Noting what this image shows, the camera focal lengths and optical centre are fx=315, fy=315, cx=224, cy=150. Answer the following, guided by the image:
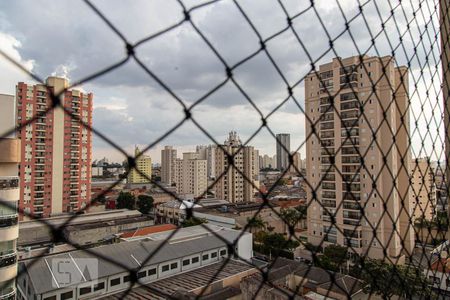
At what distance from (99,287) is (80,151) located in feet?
18.3

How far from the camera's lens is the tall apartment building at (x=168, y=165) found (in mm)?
15906

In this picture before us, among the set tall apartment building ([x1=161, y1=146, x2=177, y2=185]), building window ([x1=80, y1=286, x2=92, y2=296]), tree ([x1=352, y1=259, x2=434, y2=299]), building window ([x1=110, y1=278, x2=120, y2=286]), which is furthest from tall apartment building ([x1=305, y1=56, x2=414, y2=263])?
tall apartment building ([x1=161, y1=146, x2=177, y2=185])

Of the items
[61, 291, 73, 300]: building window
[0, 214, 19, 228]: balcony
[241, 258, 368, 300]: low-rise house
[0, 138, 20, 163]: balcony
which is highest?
[0, 138, 20, 163]: balcony

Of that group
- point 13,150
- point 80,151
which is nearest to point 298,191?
point 80,151

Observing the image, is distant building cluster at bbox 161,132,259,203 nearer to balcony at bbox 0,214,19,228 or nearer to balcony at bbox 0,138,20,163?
balcony at bbox 0,214,19,228

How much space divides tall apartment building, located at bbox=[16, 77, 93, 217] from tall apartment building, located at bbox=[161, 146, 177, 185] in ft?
22.7

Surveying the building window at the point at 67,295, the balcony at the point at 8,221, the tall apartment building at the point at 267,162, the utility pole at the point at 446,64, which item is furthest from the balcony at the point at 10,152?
the tall apartment building at the point at 267,162

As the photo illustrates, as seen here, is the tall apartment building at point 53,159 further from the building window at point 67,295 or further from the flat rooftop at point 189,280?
the building window at point 67,295

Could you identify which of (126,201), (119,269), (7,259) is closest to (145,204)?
(126,201)

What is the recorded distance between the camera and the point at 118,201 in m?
11.3

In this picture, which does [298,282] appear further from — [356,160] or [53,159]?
[53,159]

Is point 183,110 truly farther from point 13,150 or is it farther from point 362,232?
point 362,232

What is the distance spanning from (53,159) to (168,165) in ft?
26.8

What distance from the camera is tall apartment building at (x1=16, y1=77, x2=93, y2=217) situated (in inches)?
291
